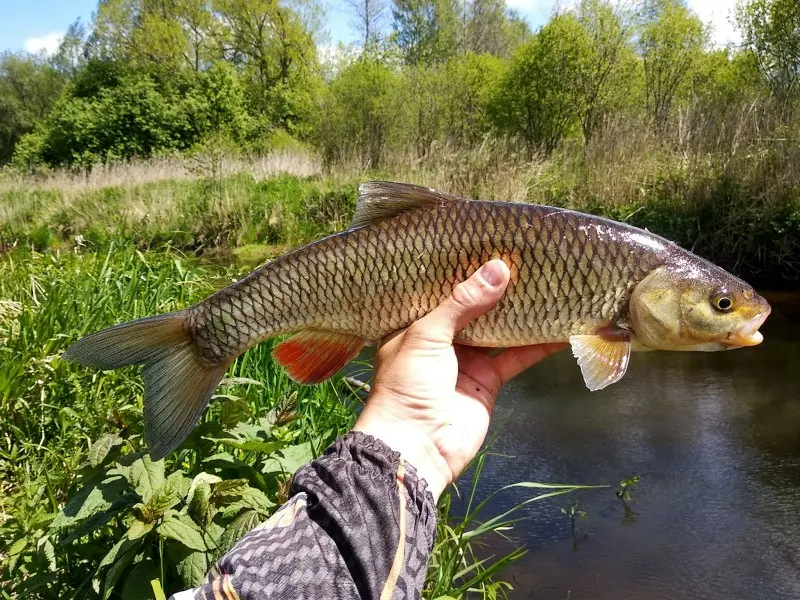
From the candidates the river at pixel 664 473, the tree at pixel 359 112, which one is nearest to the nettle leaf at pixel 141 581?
the river at pixel 664 473

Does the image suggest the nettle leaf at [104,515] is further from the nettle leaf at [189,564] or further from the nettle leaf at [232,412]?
the nettle leaf at [232,412]

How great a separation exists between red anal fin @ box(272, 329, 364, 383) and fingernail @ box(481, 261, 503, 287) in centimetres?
43

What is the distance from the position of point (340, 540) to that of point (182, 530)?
2.26 ft

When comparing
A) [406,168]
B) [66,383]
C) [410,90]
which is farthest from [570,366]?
[410,90]

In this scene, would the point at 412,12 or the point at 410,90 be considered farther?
the point at 412,12

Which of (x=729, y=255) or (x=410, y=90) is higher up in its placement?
(x=410, y=90)

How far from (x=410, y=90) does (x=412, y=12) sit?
17.0 metres

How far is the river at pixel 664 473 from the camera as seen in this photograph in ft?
11.4

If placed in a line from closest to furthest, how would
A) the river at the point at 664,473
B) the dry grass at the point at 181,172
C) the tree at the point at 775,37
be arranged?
the river at the point at 664,473
the tree at the point at 775,37
the dry grass at the point at 181,172

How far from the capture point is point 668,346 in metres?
1.89

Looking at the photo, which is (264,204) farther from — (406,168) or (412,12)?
(412,12)

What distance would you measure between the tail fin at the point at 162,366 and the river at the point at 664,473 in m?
2.25

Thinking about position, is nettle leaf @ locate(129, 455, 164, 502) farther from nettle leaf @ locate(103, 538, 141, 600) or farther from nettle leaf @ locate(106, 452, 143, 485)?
nettle leaf @ locate(103, 538, 141, 600)

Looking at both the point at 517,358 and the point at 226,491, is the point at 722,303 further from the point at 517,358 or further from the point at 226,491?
the point at 226,491
